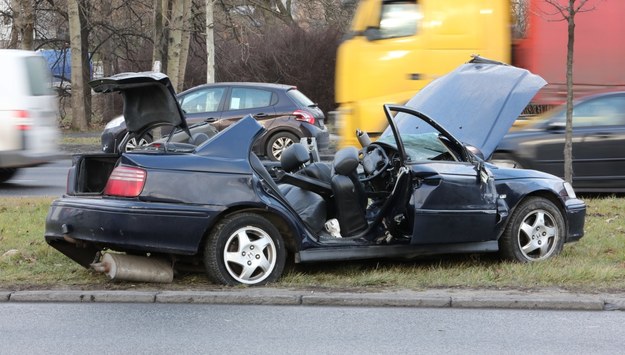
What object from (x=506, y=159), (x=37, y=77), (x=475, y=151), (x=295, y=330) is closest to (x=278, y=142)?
(x=37, y=77)

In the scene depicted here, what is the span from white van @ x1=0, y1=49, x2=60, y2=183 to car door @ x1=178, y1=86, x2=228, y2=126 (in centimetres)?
440

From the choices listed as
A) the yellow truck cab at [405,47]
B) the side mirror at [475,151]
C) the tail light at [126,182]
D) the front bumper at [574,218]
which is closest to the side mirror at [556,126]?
the yellow truck cab at [405,47]

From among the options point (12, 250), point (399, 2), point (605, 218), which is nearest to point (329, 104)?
point (399, 2)

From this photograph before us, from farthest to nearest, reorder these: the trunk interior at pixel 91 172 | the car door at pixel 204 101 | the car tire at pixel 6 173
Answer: the car door at pixel 204 101
the car tire at pixel 6 173
the trunk interior at pixel 91 172

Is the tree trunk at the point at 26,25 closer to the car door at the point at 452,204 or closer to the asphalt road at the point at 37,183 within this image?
the asphalt road at the point at 37,183

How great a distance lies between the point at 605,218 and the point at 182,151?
5360mm

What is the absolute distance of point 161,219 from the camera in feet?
24.1

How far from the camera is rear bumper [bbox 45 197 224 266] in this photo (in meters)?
7.35

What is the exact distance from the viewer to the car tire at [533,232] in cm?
829

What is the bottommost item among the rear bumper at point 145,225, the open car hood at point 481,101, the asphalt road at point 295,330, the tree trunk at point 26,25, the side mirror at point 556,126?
the asphalt road at point 295,330

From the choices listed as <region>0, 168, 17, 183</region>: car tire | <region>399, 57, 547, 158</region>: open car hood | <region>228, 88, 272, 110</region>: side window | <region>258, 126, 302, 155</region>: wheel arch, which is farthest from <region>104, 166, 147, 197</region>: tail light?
<region>228, 88, 272, 110</region>: side window

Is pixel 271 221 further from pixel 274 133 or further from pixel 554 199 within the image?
pixel 274 133

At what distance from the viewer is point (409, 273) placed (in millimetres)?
8062

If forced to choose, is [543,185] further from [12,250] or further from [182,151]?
[12,250]
